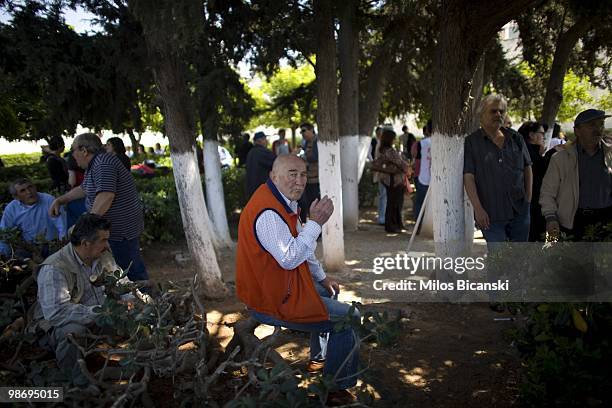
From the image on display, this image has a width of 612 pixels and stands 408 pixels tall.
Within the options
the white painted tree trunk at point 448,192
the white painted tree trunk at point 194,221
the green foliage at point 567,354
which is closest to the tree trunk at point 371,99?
the white painted tree trunk at point 448,192

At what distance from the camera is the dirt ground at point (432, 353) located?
11.4ft

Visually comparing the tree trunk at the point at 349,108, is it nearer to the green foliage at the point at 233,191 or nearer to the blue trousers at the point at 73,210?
the green foliage at the point at 233,191

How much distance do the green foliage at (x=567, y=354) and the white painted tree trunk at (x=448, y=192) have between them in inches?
106

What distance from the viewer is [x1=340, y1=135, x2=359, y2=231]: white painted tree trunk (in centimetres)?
923

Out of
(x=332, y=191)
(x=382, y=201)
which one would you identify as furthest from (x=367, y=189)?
(x=332, y=191)

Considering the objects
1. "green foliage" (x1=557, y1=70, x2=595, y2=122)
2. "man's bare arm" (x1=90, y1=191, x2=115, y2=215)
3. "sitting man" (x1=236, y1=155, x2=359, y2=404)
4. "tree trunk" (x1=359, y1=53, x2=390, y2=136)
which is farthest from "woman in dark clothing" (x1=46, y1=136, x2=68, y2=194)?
"green foliage" (x1=557, y1=70, x2=595, y2=122)

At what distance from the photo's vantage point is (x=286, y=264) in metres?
2.98

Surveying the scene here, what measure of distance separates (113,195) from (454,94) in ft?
11.3

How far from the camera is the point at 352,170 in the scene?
946cm

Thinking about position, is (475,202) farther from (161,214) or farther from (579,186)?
(161,214)

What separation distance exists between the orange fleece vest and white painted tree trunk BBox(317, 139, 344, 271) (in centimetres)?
354

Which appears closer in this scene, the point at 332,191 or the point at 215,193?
the point at 332,191

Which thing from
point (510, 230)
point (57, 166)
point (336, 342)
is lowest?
point (336, 342)

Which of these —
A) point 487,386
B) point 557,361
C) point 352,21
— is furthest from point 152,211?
point 557,361
